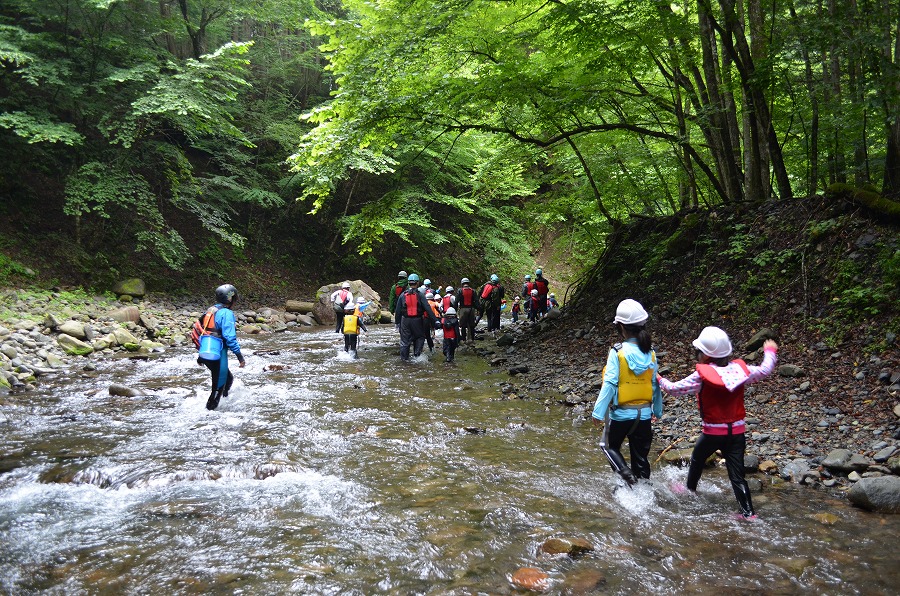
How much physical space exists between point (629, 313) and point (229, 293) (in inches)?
210

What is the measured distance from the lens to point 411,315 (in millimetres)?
13234

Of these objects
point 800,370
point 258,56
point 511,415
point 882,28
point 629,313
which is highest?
point 258,56

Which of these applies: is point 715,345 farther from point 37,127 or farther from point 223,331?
point 37,127

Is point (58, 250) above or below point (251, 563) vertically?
above

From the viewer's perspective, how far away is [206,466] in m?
5.70

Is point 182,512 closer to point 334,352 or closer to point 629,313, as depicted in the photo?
point 629,313

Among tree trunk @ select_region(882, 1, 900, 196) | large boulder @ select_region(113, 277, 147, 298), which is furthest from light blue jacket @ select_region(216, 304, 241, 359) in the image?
large boulder @ select_region(113, 277, 147, 298)

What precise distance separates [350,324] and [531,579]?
33.6 feet

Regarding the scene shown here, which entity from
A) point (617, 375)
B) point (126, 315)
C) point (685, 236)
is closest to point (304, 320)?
point (126, 315)

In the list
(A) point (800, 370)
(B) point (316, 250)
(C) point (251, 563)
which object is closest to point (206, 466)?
(C) point (251, 563)

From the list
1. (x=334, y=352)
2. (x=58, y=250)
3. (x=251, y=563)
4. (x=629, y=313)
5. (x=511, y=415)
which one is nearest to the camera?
(x=251, y=563)

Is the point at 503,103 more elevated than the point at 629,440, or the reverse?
the point at 503,103

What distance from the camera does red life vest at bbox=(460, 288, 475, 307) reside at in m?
15.5

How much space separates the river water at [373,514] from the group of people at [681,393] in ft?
1.20
